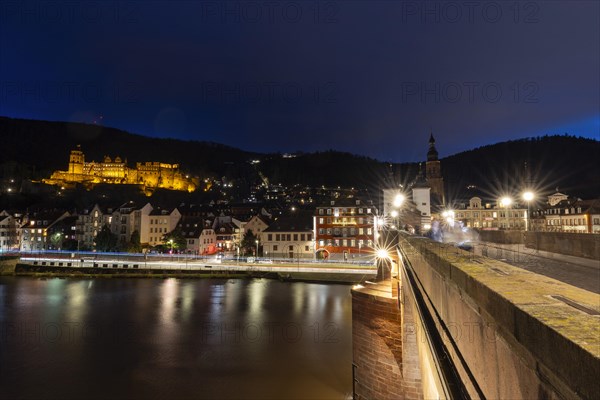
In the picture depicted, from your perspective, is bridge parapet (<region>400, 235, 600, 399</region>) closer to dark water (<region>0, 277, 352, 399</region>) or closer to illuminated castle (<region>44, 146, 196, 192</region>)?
dark water (<region>0, 277, 352, 399</region>)

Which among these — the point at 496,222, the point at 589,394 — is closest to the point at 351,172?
the point at 496,222

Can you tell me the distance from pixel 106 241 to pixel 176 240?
13709mm

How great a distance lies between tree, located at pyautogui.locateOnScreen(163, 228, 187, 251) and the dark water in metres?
17.7

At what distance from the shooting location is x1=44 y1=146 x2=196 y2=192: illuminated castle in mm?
123688

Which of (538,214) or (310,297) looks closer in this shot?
(310,297)

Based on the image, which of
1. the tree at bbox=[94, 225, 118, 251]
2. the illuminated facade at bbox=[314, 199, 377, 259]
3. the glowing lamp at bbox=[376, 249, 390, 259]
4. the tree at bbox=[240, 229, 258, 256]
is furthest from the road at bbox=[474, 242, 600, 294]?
the tree at bbox=[94, 225, 118, 251]

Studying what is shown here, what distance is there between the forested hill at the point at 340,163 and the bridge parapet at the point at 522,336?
88.0 meters

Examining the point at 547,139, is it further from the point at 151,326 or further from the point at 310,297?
the point at 151,326

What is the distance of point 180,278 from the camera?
163ft

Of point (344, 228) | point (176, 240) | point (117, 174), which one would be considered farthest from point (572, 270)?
point (117, 174)

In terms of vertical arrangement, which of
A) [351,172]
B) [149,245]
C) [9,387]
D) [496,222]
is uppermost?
[351,172]

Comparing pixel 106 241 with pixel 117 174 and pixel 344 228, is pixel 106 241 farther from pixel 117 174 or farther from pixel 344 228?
pixel 117 174

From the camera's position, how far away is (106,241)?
208 feet

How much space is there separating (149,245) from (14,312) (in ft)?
113
